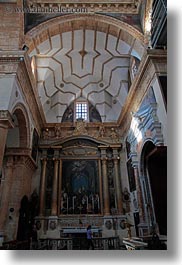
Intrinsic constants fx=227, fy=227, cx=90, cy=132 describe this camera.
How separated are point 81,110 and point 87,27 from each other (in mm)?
5707

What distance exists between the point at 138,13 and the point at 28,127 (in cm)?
645

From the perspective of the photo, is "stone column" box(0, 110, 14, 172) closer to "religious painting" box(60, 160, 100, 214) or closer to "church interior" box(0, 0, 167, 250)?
"church interior" box(0, 0, 167, 250)

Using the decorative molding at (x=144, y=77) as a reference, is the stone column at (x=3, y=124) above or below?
below

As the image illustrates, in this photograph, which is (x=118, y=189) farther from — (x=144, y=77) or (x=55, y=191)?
(x=144, y=77)

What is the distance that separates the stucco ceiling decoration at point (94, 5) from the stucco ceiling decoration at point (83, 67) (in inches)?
30.1

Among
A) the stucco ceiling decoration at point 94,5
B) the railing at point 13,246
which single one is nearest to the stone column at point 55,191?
the railing at point 13,246

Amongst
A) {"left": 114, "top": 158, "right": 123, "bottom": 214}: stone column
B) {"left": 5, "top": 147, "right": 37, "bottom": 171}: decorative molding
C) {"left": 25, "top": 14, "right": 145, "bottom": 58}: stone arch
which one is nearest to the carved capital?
{"left": 5, "top": 147, "right": 37, "bottom": 171}: decorative molding

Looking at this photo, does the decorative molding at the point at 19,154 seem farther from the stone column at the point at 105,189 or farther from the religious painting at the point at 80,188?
the stone column at the point at 105,189

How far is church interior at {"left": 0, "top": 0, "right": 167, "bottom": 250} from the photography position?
23.6 ft

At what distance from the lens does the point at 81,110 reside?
14578 mm

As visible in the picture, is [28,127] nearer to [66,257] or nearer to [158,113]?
[158,113]

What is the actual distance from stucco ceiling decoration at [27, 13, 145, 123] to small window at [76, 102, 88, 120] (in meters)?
0.47

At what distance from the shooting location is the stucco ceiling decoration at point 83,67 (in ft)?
32.8

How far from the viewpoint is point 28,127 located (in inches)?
378
